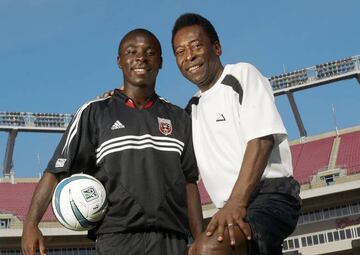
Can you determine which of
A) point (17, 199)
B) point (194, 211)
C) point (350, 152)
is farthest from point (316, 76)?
point (194, 211)

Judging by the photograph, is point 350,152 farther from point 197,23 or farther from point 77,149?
point 197,23

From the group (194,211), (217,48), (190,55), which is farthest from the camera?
(194,211)

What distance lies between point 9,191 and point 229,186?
35.0m

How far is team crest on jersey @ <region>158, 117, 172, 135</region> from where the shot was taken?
4452mm

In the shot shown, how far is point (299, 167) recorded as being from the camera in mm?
36156

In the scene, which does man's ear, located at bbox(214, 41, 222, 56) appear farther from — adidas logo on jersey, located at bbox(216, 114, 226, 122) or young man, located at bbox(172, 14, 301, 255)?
adidas logo on jersey, located at bbox(216, 114, 226, 122)

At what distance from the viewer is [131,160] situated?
4242mm

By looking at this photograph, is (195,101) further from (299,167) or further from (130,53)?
(299,167)

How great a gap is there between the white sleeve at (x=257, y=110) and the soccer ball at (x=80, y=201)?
1257 millimetres

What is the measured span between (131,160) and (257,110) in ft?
3.85

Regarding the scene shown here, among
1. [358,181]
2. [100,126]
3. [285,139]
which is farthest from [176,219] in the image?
[358,181]

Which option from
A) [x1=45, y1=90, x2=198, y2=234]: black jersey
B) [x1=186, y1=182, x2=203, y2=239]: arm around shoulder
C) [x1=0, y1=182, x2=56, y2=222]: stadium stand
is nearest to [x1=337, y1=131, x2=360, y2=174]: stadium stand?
[x1=0, y1=182, x2=56, y2=222]: stadium stand

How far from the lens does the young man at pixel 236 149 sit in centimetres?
293

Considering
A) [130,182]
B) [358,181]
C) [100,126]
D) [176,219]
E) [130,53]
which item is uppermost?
[130,53]
